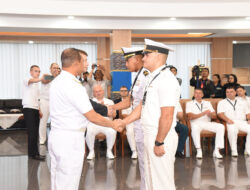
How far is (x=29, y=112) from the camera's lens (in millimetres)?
5305

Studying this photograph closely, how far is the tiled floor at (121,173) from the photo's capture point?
4129mm

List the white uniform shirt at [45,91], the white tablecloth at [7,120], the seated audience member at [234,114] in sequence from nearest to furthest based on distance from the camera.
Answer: the seated audience member at [234,114] → the white uniform shirt at [45,91] → the white tablecloth at [7,120]

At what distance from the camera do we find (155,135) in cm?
244

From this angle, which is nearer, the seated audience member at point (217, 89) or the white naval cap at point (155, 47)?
the white naval cap at point (155, 47)

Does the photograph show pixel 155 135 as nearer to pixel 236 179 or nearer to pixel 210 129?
pixel 236 179

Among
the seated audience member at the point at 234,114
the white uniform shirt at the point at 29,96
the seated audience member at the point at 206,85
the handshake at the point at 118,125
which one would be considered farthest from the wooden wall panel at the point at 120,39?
the handshake at the point at 118,125

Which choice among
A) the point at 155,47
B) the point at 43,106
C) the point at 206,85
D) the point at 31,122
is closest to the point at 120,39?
the point at 206,85

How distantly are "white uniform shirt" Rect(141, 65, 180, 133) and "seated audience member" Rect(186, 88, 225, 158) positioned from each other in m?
3.45

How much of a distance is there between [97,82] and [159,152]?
18.9 ft

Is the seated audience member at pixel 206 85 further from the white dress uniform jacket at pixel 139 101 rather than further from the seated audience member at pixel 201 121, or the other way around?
the white dress uniform jacket at pixel 139 101

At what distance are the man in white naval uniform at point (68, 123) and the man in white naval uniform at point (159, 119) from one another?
1.38 ft

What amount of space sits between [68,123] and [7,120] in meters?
6.65

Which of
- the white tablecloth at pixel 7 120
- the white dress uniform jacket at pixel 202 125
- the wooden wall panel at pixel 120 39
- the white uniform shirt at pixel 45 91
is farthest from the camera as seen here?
the white tablecloth at pixel 7 120

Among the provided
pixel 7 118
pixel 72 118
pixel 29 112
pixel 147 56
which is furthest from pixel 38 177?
pixel 7 118
